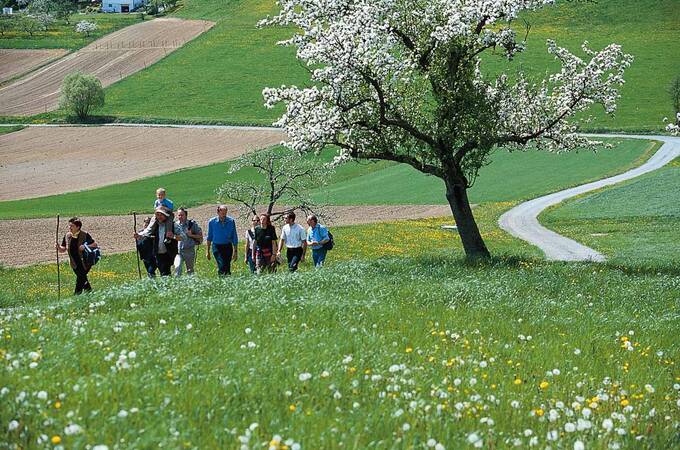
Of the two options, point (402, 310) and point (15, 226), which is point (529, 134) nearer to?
point (402, 310)

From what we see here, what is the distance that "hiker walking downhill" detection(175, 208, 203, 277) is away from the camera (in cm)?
2206

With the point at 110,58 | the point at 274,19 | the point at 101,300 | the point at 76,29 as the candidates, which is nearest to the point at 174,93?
the point at 110,58

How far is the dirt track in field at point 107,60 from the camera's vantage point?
381 ft

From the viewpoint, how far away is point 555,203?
60656mm

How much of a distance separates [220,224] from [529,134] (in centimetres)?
1038

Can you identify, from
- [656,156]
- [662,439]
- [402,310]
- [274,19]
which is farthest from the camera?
[656,156]

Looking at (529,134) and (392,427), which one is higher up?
(529,134)

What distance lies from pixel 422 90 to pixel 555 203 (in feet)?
121

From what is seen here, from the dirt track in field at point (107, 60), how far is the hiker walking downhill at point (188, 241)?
9505 cm

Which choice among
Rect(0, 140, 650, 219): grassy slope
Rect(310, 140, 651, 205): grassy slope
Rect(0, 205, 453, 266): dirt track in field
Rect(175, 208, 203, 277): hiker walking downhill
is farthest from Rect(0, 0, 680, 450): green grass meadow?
Rect(310, 140, 651, 205): grassy slope

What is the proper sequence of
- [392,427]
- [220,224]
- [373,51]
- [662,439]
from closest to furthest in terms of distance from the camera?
[392,427], [662,439], [220,224], [373,51]

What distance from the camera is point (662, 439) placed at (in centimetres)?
776

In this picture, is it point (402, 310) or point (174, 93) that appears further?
point (174, 93)

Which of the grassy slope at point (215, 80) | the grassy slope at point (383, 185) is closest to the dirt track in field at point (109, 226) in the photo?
the grassy slope at point (383, 185)
